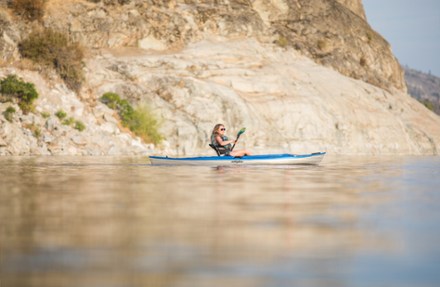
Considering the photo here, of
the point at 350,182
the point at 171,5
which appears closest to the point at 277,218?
the point at 350,182

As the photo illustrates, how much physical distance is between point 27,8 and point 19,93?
13111 mm

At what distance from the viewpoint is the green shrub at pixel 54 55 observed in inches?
1587

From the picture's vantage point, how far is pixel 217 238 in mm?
6438

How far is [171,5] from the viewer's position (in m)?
55.6

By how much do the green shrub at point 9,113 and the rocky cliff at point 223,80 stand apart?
1.15 feet

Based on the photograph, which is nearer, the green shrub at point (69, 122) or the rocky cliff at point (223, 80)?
the green shrub at point (69, 122)

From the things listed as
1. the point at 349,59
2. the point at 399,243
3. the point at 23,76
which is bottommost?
the point at 399,243

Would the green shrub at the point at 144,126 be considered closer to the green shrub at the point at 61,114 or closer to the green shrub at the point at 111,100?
the green shrub at the point at 111,100

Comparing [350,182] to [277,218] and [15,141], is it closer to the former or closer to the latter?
[277,218]

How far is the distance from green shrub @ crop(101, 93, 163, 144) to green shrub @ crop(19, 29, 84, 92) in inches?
84.2

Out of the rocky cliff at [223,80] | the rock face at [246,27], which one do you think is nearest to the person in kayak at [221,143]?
the rocky cliff at [223,80]

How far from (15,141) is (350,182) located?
21.9 meters

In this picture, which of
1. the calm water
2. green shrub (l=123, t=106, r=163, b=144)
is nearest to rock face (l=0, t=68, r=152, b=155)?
green shrub (l=123, t=106, r=163, b=144)

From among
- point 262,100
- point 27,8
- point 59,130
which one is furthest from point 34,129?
point 262,100
